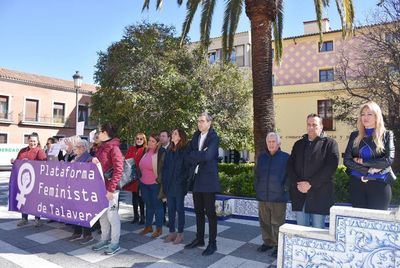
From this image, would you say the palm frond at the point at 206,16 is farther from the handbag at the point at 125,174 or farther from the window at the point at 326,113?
the window at the point at 326,113

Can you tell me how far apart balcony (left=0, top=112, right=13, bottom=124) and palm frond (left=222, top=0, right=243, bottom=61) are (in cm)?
2772

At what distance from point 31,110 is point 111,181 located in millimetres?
32377

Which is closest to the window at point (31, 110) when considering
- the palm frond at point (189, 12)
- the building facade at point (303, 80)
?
the building facade at point (303, 80)

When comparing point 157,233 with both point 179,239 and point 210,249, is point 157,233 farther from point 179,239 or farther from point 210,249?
point 210,249

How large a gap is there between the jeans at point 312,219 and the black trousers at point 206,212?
115 centimetres

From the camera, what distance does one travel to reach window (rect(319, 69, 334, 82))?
24127mm

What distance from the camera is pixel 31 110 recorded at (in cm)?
3319

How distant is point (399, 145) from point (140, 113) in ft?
26.8

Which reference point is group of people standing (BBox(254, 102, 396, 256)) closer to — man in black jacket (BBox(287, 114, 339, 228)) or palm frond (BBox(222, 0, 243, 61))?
man in black jacket (BBox(287, 114, 339, 228))

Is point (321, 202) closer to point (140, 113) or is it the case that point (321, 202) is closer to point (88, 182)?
point (88, 182)

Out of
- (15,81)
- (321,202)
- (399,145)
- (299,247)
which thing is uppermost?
(15,81)

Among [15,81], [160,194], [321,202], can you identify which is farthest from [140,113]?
[15,81]

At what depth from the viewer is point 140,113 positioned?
10727 mm

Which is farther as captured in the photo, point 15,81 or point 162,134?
point 15,81
